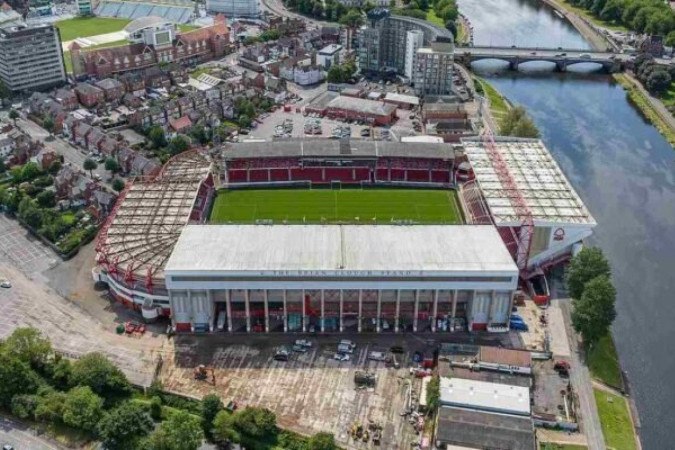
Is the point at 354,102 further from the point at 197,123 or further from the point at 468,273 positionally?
the point at 468,273

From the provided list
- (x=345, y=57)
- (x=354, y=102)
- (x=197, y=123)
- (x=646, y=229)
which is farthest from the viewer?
(x=345, y=57)

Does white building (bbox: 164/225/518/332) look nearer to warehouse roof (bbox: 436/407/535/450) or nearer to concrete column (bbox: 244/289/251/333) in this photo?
concrete column (bbox: 244/289/251/333)

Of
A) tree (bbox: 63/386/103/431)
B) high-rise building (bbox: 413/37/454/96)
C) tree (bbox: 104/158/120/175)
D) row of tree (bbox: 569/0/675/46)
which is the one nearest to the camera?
tree (bbox: 63/386/103/431)

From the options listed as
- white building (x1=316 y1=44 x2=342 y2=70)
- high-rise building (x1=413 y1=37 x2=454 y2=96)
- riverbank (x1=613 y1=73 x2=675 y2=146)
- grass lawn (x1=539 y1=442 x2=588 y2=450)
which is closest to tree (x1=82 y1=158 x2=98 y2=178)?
white building (x1=316 y1=44 x2=342 y2=70)

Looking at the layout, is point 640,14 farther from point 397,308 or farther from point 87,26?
point 87,26

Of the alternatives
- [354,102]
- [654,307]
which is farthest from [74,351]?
[354,102]

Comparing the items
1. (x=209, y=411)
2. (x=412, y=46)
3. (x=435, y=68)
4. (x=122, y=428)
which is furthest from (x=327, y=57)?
(x=122, y=428)
